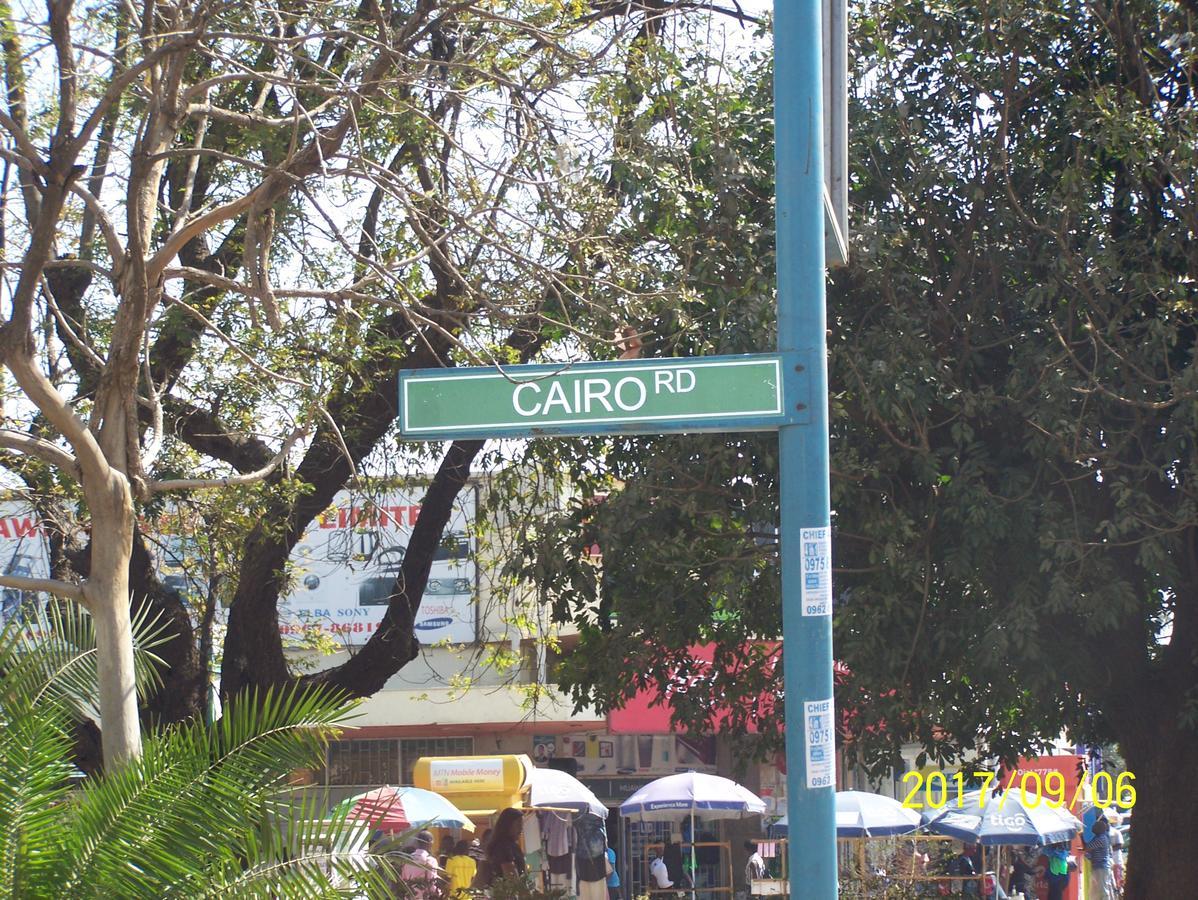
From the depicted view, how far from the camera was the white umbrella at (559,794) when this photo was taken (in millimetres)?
16594

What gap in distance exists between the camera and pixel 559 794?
16.8 m

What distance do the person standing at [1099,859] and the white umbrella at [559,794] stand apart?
706cm

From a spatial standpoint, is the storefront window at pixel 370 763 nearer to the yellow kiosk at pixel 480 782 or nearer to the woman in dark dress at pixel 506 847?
the yellow kiosk at pixel 480 782

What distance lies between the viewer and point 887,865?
1995cm

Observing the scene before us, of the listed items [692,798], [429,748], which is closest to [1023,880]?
[692,798]

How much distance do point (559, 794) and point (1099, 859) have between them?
7897 millimetres

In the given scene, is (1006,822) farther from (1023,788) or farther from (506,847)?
(506,847)

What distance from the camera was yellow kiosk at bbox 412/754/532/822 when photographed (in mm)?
16000

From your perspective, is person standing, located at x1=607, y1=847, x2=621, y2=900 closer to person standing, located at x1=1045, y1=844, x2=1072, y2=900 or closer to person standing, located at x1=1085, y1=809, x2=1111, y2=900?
person standing, located at x1=1045, y1=844, x2=1072, y2=900

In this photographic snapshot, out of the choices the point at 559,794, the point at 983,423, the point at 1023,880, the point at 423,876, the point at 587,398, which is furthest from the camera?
the point at 1023,880

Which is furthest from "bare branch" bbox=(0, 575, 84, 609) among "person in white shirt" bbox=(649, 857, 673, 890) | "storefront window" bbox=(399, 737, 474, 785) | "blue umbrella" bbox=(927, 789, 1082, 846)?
"storefront window" bbox=(399, 737, 474, 785)

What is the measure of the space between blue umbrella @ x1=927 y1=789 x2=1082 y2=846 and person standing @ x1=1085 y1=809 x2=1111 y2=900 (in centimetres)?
48

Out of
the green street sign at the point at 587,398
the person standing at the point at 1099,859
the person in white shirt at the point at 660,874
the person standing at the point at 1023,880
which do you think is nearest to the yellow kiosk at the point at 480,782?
the person in white shirt at the point at 660,874

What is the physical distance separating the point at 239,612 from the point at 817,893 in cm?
763
